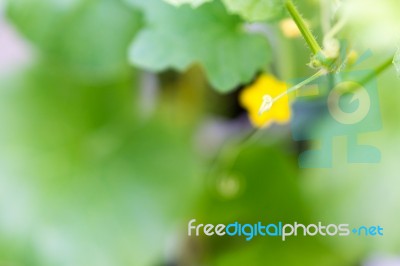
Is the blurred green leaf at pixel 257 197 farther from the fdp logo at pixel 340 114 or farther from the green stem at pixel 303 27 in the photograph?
the green stem at pixel 303 27

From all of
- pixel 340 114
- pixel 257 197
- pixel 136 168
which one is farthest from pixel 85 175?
pixel 340 114

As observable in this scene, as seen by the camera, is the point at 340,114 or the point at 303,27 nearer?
the point at 303,27

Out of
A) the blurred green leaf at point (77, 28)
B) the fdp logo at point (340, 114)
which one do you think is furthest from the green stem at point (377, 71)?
the blurred green leaf at point (77, 28)

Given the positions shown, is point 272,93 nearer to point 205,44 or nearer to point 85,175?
point 205,44

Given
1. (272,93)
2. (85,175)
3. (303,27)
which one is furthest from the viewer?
(85,175)

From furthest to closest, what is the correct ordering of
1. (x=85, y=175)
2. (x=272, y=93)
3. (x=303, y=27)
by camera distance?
(x=85, y=175), (x=272, y=93), (x=303, y=27)

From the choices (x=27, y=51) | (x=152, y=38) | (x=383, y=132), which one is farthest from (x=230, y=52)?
(x=27, y=51)
